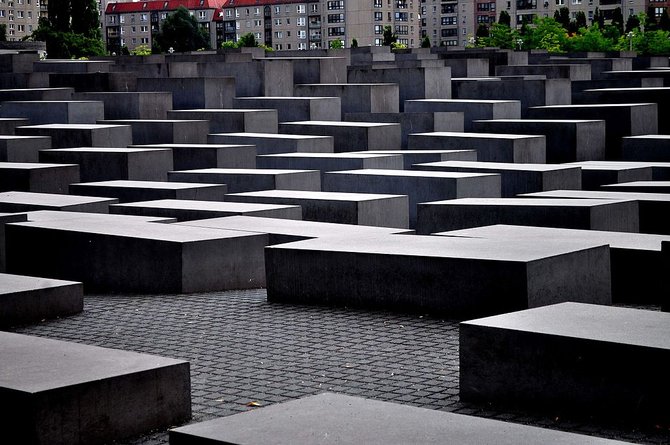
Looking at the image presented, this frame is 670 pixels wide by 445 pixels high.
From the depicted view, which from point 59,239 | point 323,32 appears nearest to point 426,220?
point 59,239

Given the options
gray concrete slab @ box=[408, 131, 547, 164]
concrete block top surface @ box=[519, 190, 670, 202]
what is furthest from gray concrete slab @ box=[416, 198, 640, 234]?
gray concrete slab @ box=[408, 131, 547, 164]

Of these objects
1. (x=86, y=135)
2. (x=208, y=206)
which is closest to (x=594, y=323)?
(x=208, y=206)

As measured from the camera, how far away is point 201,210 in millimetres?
13836

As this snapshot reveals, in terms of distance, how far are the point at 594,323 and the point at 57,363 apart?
3.23 metres

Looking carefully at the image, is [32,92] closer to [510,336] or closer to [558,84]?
[558,84]

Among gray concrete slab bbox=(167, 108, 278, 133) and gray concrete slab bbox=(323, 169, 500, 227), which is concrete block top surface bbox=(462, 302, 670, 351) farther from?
gray concrete slab bbox=(167, 108, 278, 133)

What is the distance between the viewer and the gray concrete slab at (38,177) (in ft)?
57.0

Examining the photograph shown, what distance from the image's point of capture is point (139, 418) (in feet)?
21.8

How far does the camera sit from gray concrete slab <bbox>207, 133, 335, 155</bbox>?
68.7 feet

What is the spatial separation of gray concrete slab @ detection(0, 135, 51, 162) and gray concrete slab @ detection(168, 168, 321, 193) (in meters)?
3.52

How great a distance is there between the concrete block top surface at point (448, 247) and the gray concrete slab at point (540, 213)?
250 cm

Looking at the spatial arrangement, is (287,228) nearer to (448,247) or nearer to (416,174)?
(448,247)

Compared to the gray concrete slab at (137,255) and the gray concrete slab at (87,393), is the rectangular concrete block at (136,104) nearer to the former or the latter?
the gray concrete slab at (137,255)

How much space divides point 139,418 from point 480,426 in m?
2.16
